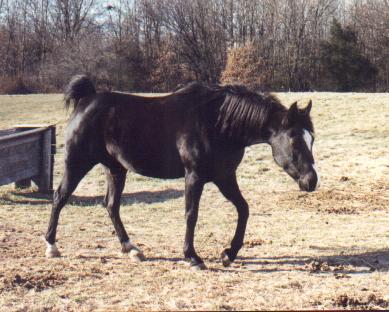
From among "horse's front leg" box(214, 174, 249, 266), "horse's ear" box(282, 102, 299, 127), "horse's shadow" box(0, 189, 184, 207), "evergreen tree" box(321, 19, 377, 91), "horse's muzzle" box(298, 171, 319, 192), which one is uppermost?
"evergreen tree" box(321, 19, 377, 91)

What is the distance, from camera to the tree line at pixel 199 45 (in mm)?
42812

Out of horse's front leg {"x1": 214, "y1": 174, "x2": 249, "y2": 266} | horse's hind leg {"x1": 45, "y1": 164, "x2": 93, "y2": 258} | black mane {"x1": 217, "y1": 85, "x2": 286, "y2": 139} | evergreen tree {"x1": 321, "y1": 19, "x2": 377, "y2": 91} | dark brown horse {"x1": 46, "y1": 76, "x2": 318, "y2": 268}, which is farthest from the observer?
evergreen tree {"x1": 321, "y1": 19, "x2": 377, "y2": 91}

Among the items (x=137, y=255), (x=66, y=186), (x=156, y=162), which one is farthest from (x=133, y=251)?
(x=66, y=186)

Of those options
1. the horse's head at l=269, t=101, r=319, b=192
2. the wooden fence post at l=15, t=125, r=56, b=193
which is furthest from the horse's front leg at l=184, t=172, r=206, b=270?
the wooden fence post at l=15, t=125, r=56, b=193

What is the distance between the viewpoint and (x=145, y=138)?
561cm

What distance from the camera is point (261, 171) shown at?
1184 cm

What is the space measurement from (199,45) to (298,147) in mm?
46411

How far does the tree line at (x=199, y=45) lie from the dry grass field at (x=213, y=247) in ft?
96.3

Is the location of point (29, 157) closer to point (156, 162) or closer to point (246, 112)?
point (156, 162)

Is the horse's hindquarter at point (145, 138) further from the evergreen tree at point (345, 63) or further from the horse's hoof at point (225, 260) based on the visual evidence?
the evergreen tree at point (345, 63)

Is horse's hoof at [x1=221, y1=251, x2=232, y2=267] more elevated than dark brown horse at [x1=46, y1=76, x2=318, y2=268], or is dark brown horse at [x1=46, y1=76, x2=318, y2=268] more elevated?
dark brown horse at [x1=46, y1=76, x2=318, y2=268]

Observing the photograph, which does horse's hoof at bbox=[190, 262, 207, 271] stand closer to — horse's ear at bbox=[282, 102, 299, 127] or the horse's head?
the horse's head

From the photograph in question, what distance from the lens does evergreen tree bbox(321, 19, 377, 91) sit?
4194 centimetres

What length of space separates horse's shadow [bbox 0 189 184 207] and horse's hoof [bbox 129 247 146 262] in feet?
11.2
